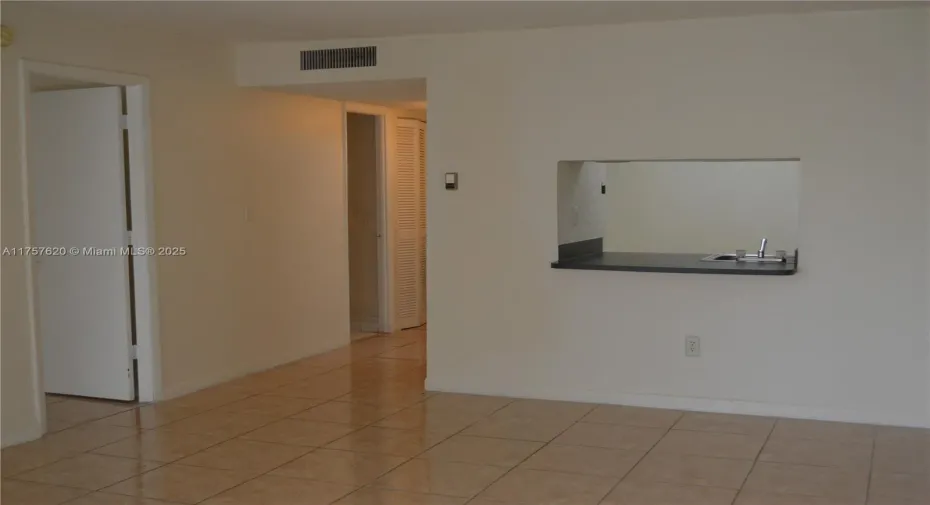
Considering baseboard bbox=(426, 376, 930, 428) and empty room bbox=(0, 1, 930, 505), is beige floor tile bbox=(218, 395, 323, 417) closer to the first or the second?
empty room bbox=(0, 1, 930, 505)

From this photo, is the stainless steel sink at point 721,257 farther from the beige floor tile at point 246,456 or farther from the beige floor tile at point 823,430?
the beige floor tile at point 246,456

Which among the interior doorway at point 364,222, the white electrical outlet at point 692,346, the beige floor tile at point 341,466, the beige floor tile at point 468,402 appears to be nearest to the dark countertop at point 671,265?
the white electrical outlet at point 692,346

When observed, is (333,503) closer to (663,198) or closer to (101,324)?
(101,324)

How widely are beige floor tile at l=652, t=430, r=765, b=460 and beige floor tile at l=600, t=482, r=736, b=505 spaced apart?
1.65 feet

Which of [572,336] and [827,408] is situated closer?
[827,408]

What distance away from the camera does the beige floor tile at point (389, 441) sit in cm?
439

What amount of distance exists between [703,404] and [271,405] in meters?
2.46

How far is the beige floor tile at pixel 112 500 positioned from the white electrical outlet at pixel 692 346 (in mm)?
2810

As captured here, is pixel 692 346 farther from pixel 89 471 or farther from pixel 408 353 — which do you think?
pixel 89 471

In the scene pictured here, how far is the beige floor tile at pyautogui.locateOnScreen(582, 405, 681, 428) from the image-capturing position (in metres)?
4.83

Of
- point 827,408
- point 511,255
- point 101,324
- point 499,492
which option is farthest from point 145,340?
point 827,408

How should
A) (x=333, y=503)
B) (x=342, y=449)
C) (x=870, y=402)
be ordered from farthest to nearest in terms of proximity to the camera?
1. (x=870, y=402)
2. (x=342, y=449)
3. (x=333, y=503)

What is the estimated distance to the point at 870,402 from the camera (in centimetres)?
476

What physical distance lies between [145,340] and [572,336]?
2508mm
